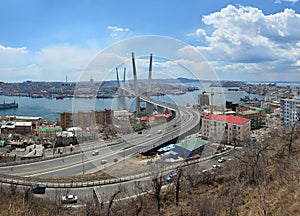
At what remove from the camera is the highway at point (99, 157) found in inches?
149

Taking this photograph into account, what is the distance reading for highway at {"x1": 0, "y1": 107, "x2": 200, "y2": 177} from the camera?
12.4 ft

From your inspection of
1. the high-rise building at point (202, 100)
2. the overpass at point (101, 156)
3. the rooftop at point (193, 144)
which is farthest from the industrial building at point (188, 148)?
the high-rise building at point (202, 100)

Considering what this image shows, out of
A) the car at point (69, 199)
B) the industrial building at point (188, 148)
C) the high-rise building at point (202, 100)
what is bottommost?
the car at point (69, 199)

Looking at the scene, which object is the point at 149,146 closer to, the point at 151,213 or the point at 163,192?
the point at 163,192

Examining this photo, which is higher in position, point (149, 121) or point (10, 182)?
point (149, 121)

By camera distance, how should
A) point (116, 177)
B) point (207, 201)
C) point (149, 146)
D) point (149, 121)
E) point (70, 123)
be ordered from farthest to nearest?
point (70, 123)
point (149, 121)
point (149, 146)
point (116, 177)
point (207, 201)

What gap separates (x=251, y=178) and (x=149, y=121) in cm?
334

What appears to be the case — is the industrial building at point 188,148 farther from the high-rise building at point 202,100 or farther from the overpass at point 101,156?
the high-rise building at point 202,100

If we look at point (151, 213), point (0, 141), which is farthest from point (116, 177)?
point (0, 141)

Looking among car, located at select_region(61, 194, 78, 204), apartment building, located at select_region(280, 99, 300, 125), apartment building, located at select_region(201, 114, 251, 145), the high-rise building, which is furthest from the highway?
apartment building, located at select_region(280, 99, 300, 125)

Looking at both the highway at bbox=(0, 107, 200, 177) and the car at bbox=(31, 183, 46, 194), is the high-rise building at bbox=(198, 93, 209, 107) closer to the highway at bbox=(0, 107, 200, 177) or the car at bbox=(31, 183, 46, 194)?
the highway at bbox=(0, 107, 200, 177)

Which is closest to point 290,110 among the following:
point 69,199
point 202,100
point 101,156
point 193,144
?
point 202,100

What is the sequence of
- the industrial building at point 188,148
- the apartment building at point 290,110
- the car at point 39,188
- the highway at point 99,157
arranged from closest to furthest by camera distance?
the car at point 39,188 < the highway at point 99,157 < the industrial building at point 188,148 < the apartment building at point 290,110

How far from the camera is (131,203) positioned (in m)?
2.51
